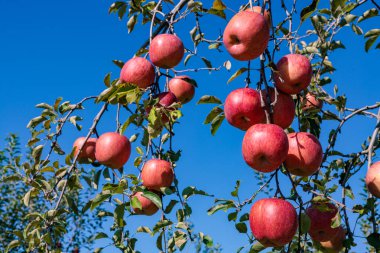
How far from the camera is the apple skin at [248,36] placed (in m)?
1.83

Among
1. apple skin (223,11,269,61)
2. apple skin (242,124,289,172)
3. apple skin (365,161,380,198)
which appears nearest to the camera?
apple skin (242,124,289,172)

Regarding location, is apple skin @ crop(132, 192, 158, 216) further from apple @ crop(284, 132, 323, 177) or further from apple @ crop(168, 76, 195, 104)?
apple @ crop(284, 132, 323, 177)

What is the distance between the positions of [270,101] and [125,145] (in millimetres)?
910

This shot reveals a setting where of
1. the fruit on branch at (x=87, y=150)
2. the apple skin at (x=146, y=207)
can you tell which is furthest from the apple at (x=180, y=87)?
the apple skin at (x=146, y=207)

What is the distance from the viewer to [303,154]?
1878mm

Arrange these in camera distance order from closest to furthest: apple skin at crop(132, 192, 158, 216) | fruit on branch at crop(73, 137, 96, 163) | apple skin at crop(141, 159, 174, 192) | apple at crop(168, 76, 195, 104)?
apple skin at crop(141, 159, 174, 192) → apple skin at crop(132, 192, 158, 216) → fruit on branch at crop(73, 137, 96, 163) → apple at crop(168, 76, 195, 104)

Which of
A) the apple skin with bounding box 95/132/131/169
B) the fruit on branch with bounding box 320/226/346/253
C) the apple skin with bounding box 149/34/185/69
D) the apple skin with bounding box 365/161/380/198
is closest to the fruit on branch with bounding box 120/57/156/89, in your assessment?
the apple skin with bounding box 149/34/185/69

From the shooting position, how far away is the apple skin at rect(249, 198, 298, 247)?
177cm

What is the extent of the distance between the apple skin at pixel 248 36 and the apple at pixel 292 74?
0.36ft

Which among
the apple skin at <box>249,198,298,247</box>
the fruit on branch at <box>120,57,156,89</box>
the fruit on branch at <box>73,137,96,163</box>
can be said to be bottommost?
the apple skin at <box>249,198,298,247</box>

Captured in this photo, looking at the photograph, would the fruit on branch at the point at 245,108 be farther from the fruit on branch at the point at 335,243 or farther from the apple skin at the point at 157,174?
the fruit on branch at the point at 335,243

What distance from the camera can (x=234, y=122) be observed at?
6.40ft

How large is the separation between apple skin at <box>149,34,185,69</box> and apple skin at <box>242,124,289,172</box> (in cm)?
66

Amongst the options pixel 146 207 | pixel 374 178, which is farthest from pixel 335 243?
pixel 146 207
